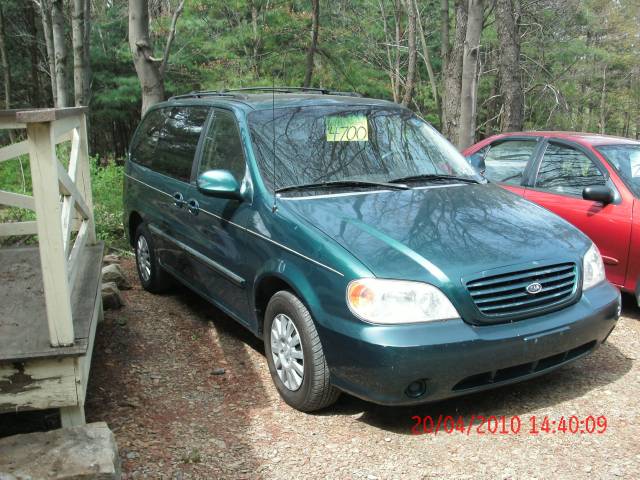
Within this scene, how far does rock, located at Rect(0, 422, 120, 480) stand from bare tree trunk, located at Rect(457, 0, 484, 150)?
6999mm

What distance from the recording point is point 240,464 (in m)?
3.17

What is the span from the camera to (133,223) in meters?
6.44

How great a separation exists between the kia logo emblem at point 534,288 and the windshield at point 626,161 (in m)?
2.43

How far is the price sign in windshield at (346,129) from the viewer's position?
4.40 m

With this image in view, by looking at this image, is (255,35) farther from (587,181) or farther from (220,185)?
(220,185)

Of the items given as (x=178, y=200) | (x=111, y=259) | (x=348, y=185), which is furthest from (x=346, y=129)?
(x=111, y=259)

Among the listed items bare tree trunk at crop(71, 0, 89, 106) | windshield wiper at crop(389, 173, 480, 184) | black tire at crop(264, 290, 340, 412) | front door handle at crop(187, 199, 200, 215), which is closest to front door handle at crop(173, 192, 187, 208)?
front door handle at crop(187, 199, 200, 215)

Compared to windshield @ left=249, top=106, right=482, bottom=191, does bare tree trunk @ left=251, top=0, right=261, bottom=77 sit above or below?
above

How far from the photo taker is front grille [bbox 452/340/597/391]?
10.7 feet

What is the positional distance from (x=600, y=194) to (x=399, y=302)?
9.92 ft

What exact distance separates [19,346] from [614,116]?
4167 centimetres

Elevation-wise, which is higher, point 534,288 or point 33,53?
point 33,53

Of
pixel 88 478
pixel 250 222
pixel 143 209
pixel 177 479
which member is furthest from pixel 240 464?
pixel 143 209

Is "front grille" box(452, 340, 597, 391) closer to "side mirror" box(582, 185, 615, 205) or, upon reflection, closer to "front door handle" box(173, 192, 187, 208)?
"side mirror" box(582, 185, 615, 205)
